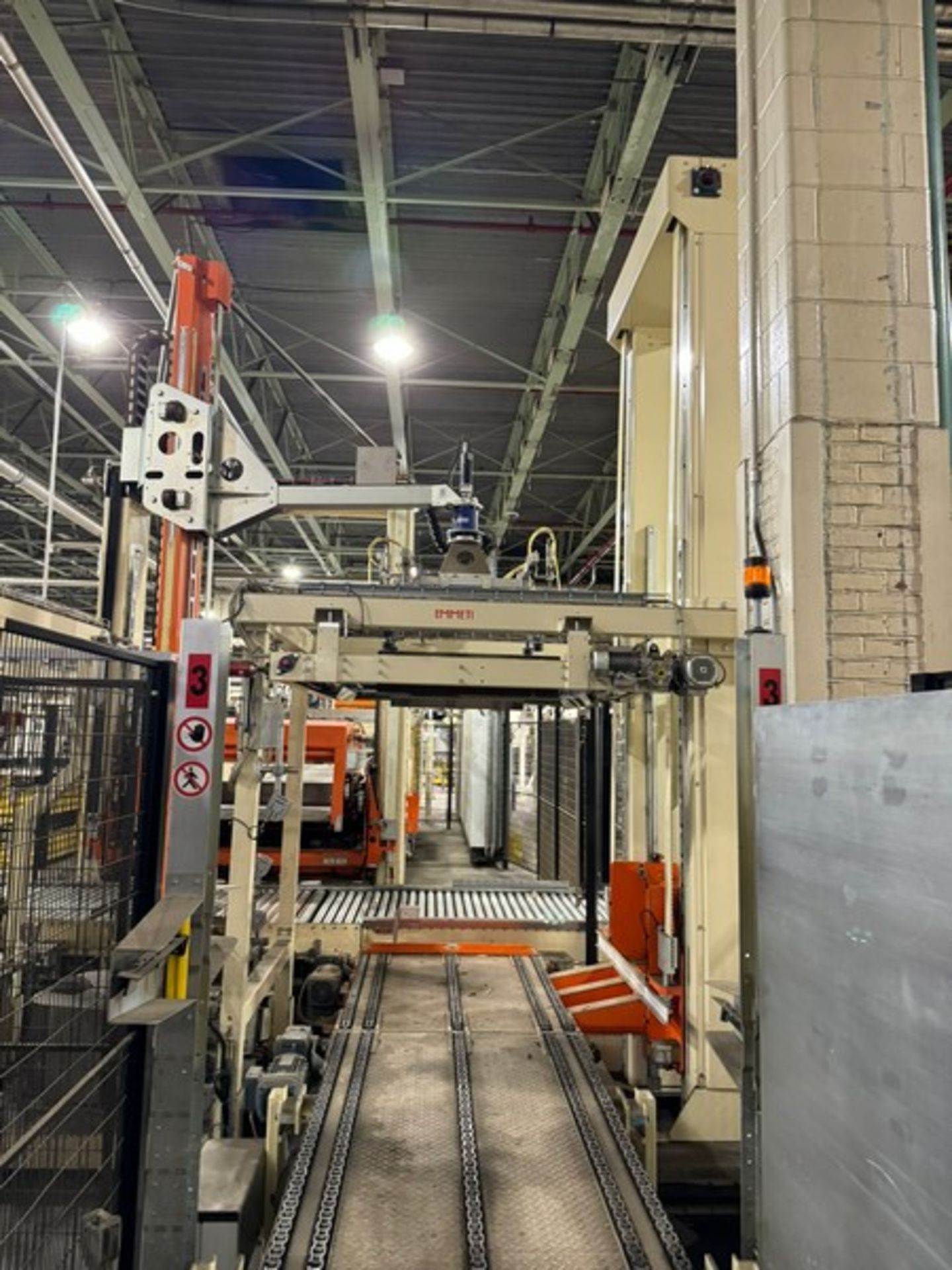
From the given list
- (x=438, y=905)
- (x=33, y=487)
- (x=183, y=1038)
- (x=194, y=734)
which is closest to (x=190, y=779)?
(x=194, y=734)

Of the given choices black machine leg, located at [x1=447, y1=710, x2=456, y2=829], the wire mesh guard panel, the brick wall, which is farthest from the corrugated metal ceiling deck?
black machine leg, located at [x1=447, y1=710, x2=456, y2=829]

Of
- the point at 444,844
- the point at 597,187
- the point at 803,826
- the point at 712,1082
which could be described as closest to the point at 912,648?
the point at 803,826

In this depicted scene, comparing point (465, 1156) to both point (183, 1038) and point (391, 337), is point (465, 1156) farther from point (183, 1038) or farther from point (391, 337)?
point (391, 337)

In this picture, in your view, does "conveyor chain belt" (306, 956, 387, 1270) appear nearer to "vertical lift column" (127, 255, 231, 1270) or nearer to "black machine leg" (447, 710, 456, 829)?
"vertical lift column" (127, 255, 231, 1270)

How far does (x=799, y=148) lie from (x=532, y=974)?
4.07 metres

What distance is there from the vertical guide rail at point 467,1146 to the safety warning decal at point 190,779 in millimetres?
1456

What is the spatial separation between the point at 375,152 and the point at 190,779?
3.56m

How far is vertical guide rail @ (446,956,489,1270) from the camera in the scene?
220 centimetres

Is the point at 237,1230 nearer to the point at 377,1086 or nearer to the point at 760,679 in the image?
the point at 377,1086

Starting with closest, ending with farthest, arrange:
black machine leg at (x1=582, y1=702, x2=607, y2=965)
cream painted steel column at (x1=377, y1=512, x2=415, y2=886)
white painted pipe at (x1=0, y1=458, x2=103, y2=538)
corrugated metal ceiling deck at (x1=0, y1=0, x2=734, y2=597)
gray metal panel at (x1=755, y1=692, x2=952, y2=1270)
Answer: gray metal panel at (x1=755, y1=692, x2=952, y2=1270), corrugated metal ceiling deck at (x1=0, y1=0, x2=734, y2=597), black machine leg at (x1=582, y1=702, x2=607, y2=965), white painted pipe at (x1=0, y1=458, x2=103, y2=538), cream painted steel column at (x1=377, y1=512, x2=415, y2=886)

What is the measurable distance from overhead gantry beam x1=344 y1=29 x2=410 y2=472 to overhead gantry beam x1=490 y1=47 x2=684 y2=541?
121 cm

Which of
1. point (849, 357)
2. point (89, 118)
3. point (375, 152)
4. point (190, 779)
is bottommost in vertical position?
point (190, 779)

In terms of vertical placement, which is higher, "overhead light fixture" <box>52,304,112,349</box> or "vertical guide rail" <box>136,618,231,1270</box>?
"overhead light fixture" <box>52,304,112,349</box>

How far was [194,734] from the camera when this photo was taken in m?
2.03
